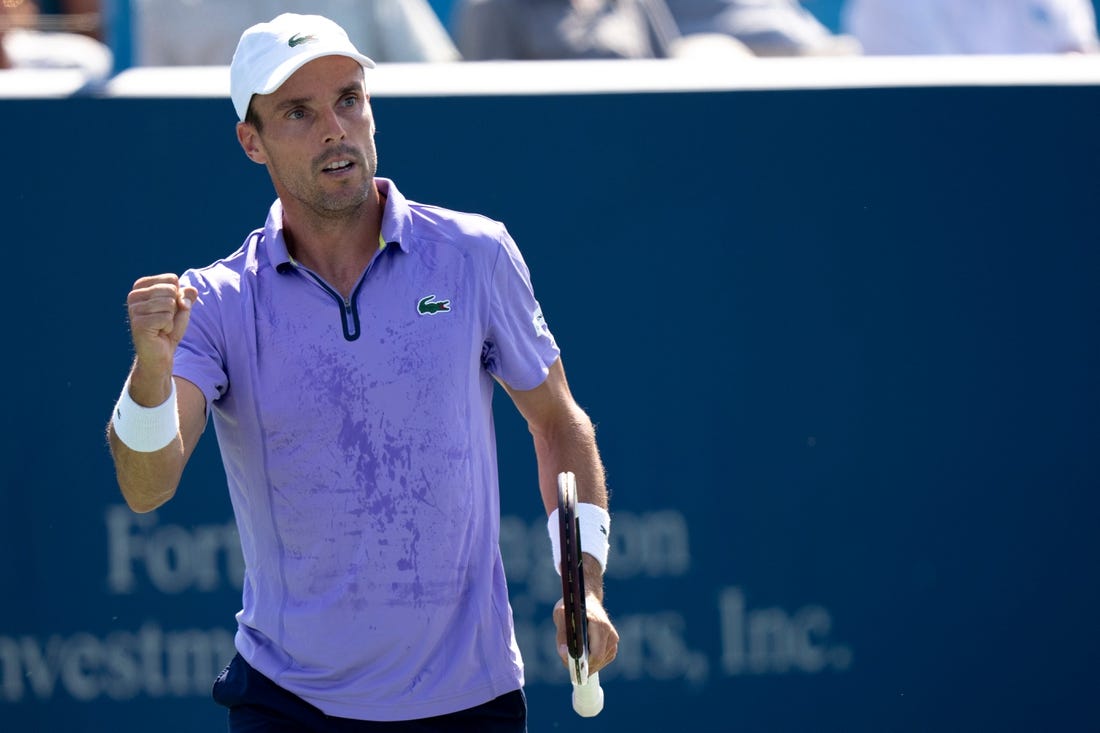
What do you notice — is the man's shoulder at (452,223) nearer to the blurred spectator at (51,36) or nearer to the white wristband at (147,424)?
the white wristband at (147,424)

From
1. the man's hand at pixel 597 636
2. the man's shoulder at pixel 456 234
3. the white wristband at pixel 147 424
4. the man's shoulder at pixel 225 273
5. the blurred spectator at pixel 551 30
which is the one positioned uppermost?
the blurred spectator at pixel 551 30

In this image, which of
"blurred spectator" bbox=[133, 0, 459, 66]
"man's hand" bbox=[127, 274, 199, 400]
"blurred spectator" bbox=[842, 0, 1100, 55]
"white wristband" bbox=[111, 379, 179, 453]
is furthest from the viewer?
"blurred spectator" bbox=[842, 0, 1100, 55]

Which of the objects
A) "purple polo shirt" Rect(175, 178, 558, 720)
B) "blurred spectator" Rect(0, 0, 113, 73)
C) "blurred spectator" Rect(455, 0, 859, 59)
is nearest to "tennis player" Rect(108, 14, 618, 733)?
"purple polo shirt" Rect(175, 178, 558, 720)

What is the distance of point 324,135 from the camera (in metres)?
2.87

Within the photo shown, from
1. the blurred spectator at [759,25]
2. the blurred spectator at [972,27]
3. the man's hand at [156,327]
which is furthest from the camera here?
the blurred spectator at [759,25]

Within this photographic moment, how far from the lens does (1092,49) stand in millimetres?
5723

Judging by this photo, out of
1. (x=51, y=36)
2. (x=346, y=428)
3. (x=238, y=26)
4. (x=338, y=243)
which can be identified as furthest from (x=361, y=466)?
(x=51, y=36)

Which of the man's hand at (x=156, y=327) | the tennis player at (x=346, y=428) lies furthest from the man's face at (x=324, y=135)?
the man's hand at (x=156, y=327)

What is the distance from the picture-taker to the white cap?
2855mm

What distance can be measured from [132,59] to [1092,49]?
336 cm

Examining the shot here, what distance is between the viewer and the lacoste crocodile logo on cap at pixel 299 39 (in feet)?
9.42

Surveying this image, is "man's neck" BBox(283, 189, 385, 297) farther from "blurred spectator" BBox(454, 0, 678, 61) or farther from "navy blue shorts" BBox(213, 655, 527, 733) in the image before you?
"blurred spectator" BBox(454, 0, 678, 61)

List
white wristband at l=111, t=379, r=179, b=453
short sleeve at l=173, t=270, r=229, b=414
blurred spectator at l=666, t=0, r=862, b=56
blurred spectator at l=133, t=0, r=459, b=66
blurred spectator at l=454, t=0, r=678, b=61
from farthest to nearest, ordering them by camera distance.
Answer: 1. blurred spectator at l=666, t=0, r=862, b=56
2. blurred spectator at l=454, t=0, r=678, b=61
3. blurred spectator at l=133, t=0, r=459, b=66
4. short sleeve at l=173, t=270, r=229, b=414
5. white wristband at l=111, t=379, r=179, b=453

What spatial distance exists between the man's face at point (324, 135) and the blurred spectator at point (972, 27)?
3.16 metres
